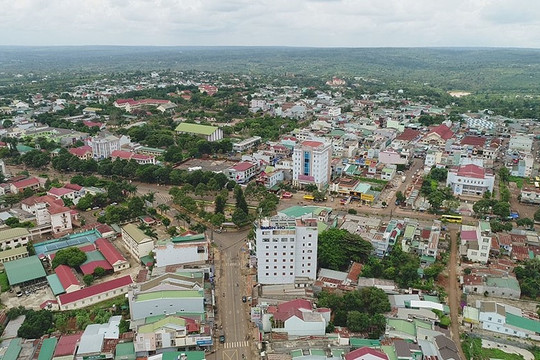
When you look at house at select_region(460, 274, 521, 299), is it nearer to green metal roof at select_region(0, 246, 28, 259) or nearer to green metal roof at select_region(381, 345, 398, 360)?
green metal roof at select_region(381, 345, 398, 360)

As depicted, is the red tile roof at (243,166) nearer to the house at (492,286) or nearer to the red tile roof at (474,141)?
the house at (492,286)

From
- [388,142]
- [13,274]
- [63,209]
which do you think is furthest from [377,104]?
[13,274]

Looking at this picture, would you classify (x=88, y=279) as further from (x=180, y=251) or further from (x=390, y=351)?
(x=390, y=351)

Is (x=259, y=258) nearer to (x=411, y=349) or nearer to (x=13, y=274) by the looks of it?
(x=411, y=349)

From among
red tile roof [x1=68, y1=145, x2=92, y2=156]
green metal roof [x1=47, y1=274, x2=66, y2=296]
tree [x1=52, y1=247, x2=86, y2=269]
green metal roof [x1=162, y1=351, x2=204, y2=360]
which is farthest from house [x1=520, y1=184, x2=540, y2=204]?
red tile roof [x1=68, y1=145, x2=92, y2=156]

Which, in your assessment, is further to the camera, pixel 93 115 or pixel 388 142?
pixel 93 115

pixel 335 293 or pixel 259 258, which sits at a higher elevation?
pixel 259 258

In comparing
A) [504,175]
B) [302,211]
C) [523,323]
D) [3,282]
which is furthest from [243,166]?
[523,323]

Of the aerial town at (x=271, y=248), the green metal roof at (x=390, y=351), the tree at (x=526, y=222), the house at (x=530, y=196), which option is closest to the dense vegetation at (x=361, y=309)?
the aerial town at (x=271, y=248)
